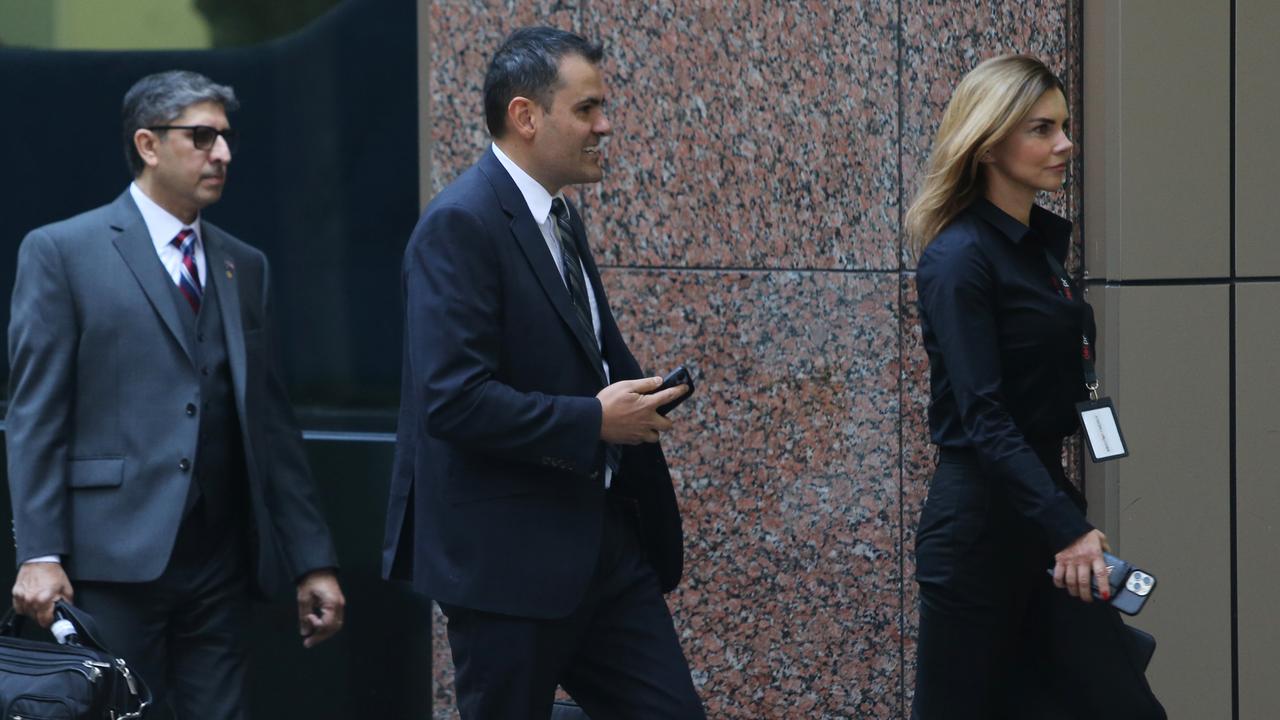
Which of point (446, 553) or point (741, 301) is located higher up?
point (741, 301)

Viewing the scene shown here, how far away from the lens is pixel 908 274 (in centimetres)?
475

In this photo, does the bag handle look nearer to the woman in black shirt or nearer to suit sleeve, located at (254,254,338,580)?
suit sleeve, located at (254,254,338,580)

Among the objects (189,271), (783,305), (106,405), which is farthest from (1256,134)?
(106,405)

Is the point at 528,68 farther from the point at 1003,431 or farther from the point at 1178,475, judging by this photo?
the point at 1178,475

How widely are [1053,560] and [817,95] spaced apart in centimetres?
181

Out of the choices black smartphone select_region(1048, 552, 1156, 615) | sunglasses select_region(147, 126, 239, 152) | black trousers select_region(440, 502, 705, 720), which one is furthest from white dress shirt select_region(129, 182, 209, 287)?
black smartphone select_region(1048, 552, 1156, 615)

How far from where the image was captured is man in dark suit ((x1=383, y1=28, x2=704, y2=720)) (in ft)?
10.1

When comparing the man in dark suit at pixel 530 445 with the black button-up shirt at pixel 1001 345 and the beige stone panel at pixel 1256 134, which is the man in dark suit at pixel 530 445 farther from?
Result: the beige stone panel at pixel 1256 134

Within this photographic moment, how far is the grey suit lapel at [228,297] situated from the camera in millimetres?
4105

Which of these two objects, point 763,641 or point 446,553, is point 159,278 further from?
point 763,641

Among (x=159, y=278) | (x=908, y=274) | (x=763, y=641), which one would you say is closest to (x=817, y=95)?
(x=908, y=274)

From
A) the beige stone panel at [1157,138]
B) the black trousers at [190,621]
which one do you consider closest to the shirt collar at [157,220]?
the black trousers at [190,621]

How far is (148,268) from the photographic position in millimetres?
4039

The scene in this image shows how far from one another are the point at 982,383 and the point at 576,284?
0.89m
